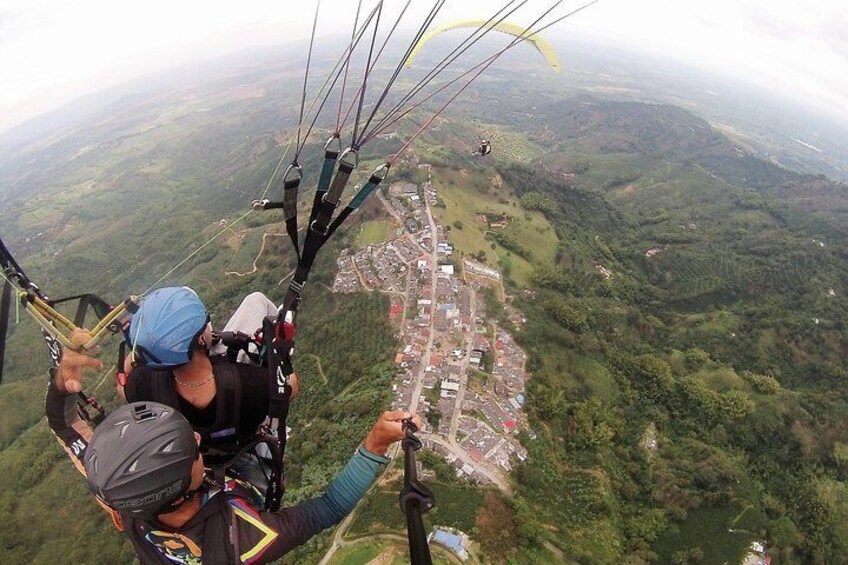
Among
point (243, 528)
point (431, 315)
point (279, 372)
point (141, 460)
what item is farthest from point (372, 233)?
point (141, 460)

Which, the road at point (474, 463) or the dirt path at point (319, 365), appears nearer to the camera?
the road at point (474, 463)

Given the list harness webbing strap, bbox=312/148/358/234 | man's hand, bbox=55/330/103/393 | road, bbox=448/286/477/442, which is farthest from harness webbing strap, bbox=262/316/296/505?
road, bbox=448/286/477/442

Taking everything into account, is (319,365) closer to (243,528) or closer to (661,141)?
(243,528)

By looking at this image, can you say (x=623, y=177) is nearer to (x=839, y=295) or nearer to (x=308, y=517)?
(x=839, y=295)

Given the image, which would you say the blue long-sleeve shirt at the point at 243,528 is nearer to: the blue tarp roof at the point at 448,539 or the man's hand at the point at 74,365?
the man's hand at the point at 74,365

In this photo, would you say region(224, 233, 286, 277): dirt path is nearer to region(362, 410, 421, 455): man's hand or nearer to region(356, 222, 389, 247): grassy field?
region(356, 222, 389, 247): grassy field

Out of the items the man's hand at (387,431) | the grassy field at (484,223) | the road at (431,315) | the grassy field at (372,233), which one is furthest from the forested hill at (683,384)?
the man's hand at (387,431)
